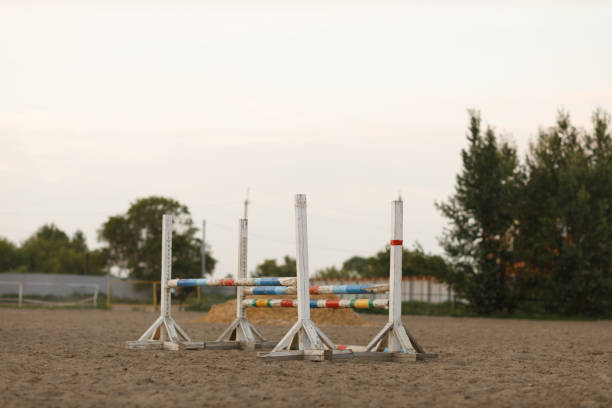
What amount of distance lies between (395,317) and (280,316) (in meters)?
14.5

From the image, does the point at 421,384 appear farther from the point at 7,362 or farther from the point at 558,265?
the point at 558,265

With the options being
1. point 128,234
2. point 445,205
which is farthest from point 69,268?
point 445,205

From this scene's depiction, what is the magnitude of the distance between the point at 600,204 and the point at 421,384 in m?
27.7

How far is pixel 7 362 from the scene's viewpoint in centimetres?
804

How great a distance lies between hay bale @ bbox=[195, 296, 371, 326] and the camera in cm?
2248

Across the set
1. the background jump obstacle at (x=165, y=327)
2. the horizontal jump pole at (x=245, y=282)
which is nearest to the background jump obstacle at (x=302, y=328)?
the horizontal jump pole at (x=245, y=282)

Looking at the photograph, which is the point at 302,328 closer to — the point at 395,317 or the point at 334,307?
the point at 334,307

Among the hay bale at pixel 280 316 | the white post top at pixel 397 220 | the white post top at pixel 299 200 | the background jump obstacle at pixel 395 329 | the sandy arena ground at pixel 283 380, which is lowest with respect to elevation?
the hay bale at pixel 280 316

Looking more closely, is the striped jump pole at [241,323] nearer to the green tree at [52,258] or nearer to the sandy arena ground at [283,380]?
the sandy arena ground at [283,380]

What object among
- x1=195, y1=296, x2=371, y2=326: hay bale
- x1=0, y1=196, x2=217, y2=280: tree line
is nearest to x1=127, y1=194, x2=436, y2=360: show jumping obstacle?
x1=195, y1=296, x2=371, y2=326: hay bale

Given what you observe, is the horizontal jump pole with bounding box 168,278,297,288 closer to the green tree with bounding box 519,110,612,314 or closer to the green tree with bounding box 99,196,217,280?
the green tree with bounding box 519,110,612,314

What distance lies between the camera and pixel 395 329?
28.7ft

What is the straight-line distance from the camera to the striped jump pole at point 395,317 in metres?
8.64

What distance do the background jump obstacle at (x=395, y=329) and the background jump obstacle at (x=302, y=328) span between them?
435 mm
